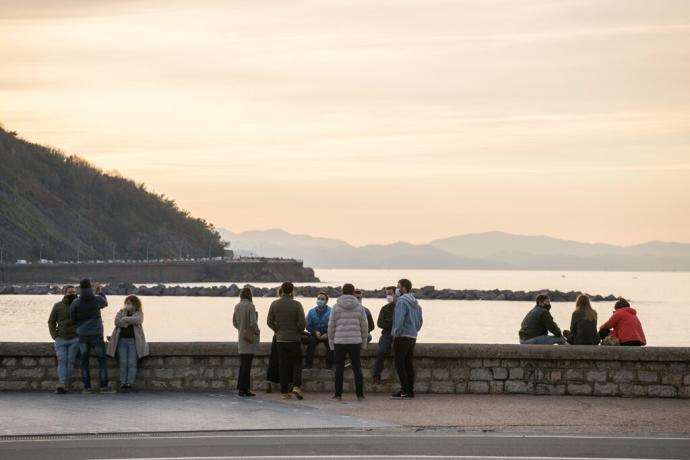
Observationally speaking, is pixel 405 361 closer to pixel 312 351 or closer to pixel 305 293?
pixel 312 351

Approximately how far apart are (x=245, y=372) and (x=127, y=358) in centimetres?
192

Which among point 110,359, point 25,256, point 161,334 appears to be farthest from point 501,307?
point 110,359

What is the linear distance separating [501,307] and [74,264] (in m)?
68.7

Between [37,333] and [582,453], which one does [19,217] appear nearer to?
[37,333]

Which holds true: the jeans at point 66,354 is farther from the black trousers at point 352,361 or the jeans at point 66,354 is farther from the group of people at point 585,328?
the group of people at point 585,328

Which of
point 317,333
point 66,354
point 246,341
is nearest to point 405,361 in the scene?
point 317,333

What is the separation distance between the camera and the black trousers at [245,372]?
766 inches

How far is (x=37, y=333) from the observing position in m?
78.6

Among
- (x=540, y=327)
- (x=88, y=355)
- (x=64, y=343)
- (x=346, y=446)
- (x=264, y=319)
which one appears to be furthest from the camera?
(x=264, y=319)

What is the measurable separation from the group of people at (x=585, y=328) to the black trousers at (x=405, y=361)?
87.5 inches

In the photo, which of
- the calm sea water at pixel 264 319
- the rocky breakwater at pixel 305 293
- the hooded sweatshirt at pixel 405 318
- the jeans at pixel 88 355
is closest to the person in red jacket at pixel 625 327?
the hooded sweatshirt at pixel 405 318

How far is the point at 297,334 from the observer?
1944 cm

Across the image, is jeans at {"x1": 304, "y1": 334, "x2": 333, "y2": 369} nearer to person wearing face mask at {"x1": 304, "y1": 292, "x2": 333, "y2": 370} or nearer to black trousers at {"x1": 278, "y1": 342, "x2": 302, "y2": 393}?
person wearing face mask at {"x1": 304, "y1": 292, "x2": 333, "y2": 370}

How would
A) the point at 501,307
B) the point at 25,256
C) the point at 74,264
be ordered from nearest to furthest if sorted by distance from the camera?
the point at 501,307 → the point at 74,264 → the point at 25,256
